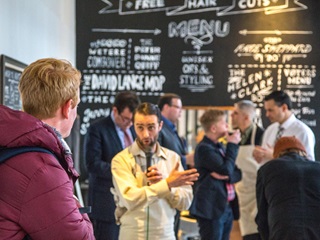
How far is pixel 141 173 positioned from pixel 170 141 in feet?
3.91

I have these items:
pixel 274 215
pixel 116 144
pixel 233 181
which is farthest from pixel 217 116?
pixel 274 215

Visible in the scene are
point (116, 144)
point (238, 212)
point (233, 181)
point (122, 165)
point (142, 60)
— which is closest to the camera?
point (122, 165)

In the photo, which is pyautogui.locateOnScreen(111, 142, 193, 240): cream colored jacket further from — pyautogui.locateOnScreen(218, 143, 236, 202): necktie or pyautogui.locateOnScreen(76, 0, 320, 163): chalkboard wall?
pyautogui.locateOnScreen(76, 0, 320, 163): chalkboard wall

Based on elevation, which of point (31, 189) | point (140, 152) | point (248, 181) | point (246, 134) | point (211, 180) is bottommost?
point (248, 181)

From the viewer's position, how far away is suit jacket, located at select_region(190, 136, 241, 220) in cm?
428

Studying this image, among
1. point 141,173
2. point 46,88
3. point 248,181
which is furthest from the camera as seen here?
point 248,181

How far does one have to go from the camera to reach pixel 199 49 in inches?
240

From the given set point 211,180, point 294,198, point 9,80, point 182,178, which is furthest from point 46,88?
point 211,180

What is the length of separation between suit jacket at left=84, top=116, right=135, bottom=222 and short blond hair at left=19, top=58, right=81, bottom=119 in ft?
7.20

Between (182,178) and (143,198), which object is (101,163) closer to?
(143,198)

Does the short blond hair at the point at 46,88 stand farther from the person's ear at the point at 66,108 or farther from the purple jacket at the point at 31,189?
the purple jacket at the point at 31,189

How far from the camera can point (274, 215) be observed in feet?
10.6

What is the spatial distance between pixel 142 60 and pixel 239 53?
101 cm

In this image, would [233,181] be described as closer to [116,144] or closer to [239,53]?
[116,144]
